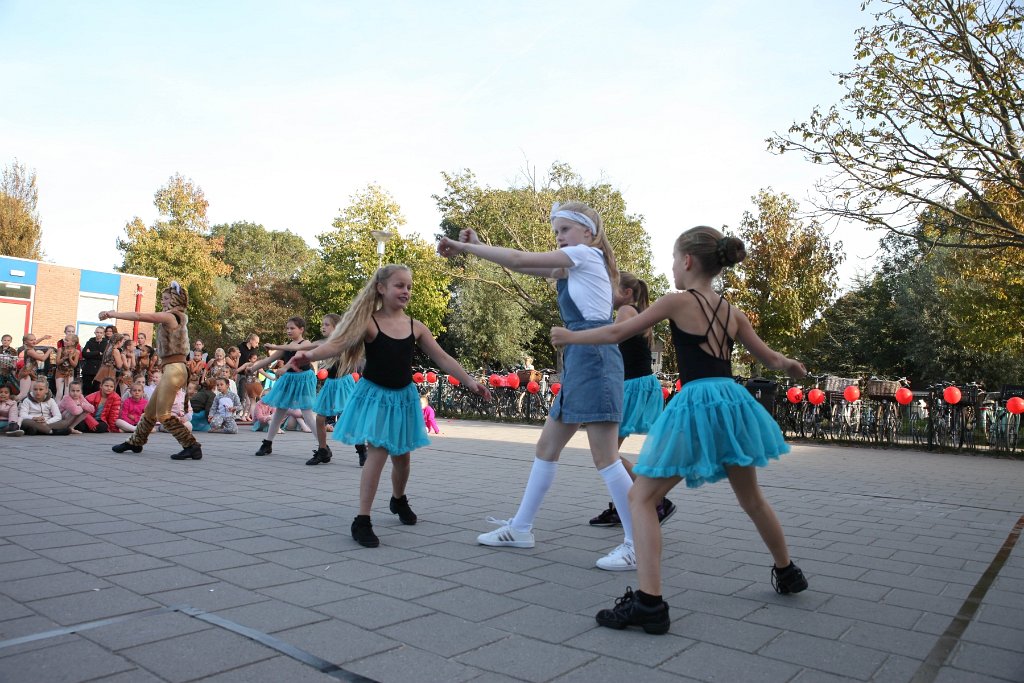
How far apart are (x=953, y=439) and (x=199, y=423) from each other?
45.2ft

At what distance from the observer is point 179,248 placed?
43.1 metres

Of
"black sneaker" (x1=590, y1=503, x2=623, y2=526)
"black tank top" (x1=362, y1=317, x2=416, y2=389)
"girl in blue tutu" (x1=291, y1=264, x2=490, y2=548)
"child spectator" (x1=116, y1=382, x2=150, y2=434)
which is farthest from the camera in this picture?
"child spectator" (x1=116, y1=382, x2=150, y2=434)

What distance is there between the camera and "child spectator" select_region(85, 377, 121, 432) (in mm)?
12055

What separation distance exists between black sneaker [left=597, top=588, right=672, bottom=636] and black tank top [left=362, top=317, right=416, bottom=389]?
2.32 metres

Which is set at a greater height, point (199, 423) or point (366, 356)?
point (366, 356)

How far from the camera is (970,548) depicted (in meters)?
5.21

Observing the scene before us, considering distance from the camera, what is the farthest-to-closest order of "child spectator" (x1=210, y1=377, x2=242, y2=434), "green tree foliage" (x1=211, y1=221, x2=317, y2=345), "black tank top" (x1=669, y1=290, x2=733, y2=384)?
"green tree foliage" (x1=211, y1=221, x2=317, y2=345), "child spectator" (x1=210, y1=377, x2=242, y2=434), "black tank top" (x1=669, y1=290, x2=733, y2=384)

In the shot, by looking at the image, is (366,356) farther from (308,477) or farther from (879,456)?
(879,456)

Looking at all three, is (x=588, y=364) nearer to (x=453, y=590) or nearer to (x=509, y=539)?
(x=509, y=539)

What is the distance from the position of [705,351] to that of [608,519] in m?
2.34

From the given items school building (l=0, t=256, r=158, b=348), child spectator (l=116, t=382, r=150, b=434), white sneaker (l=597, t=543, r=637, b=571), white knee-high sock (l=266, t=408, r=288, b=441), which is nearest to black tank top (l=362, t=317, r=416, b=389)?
white sneaker (l=597, t=543, r=637, b=571)

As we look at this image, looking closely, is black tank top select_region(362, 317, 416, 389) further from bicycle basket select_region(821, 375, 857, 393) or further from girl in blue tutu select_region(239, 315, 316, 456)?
bicycle basket select_region(821, 375, 857, 393)

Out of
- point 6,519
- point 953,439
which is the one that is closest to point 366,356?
point 6,519

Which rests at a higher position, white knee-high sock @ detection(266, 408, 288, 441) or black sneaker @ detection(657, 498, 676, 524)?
white knee-high sock @ detection(266, 408, 288, 441)
